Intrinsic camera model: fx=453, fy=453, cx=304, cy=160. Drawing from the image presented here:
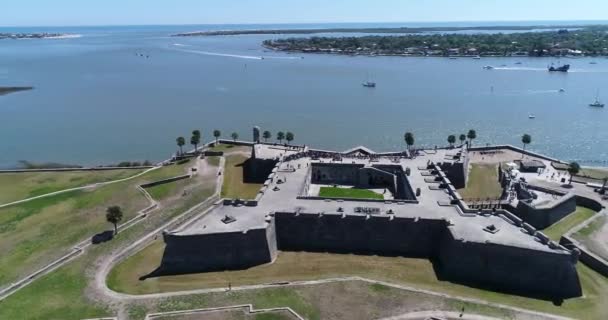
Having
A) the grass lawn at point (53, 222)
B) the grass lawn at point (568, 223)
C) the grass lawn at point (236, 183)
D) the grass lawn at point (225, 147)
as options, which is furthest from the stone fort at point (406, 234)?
the grass lawn at point (225, 147)

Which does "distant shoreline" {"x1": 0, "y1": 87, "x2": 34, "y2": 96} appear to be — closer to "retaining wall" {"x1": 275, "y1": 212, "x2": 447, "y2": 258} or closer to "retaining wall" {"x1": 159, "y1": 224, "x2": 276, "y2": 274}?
"retaining wall" {"x1": 159, "y1": 224, "x2": 276, "y2": 274}

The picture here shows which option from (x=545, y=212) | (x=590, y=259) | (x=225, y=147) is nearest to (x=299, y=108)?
(x=225, y=147)

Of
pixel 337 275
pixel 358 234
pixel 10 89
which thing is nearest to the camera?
pixel 337 275

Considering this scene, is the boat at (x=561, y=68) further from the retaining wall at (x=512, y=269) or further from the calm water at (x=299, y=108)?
the retaining wall at (x=512, y=269)

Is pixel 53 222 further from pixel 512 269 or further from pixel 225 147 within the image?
pixel 512 269

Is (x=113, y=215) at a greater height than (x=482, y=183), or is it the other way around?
(x=113, y=215)

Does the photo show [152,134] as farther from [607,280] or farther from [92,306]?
[607,280]
